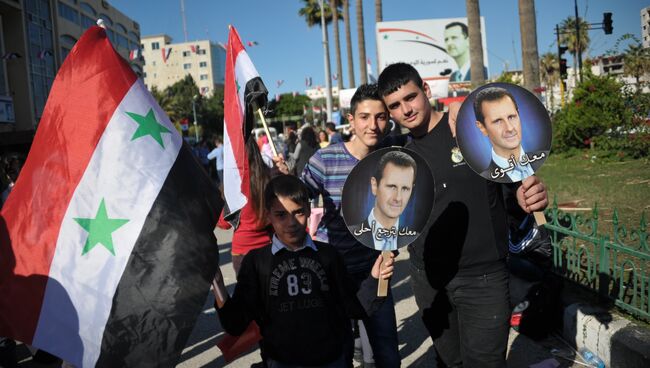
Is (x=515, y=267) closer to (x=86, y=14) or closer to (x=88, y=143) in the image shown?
(x=88, y=143)

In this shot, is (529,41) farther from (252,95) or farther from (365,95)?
(365,95)

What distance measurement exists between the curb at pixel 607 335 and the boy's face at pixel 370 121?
2200 millimetres

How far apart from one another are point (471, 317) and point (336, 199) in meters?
1.08

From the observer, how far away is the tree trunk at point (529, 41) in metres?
10.3

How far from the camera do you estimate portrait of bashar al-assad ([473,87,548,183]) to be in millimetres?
2434

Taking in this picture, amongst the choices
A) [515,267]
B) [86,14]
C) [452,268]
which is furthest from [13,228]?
[86,14]

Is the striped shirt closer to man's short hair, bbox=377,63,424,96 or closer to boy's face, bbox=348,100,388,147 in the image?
boy's face, bbox=348,100,388,147

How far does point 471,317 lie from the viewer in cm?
280

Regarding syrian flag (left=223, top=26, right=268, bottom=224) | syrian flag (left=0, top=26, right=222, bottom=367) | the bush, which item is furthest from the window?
syrian flag (left=0, top=26, right=222, bottom=367)

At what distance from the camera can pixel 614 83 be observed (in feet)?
48.6

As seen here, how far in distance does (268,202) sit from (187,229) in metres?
0.47

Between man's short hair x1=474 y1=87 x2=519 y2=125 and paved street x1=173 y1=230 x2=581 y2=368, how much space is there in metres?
2.43

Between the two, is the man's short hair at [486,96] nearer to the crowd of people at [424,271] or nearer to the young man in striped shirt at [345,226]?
the crowd of people at [424,271]

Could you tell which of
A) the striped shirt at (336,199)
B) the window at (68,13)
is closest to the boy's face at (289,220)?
the striped shirt at (336,199)
